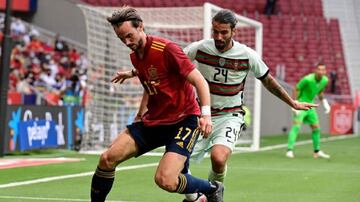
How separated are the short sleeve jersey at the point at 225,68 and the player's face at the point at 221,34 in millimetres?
218

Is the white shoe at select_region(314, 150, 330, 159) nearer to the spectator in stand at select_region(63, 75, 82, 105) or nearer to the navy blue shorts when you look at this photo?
the spectator in stand at select_region(63, 75, 82, 105)

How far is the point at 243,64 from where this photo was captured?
983 centimetres

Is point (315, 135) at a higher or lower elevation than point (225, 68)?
lower

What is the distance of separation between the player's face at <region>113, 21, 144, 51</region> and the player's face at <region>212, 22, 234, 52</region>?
1364 mm

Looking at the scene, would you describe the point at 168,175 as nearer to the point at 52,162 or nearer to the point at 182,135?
the point at 182,135

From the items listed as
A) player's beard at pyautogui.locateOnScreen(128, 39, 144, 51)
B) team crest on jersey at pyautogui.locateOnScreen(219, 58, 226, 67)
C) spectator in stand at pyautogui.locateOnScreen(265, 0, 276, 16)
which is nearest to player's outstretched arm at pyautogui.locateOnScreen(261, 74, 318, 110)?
team crest on jersey at pyautogui.locateOnScreen(219, 58, 226, 67)

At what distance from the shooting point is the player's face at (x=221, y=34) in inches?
365

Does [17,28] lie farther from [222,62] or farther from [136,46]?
[136,46]

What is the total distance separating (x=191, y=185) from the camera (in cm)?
845

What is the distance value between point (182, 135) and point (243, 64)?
169 cm

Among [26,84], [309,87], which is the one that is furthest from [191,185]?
[26,84]

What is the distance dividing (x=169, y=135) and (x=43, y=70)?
20.4 metres

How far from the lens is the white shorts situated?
9.70 metres

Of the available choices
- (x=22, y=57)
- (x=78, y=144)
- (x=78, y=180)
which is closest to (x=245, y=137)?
(x=78, y=144)
